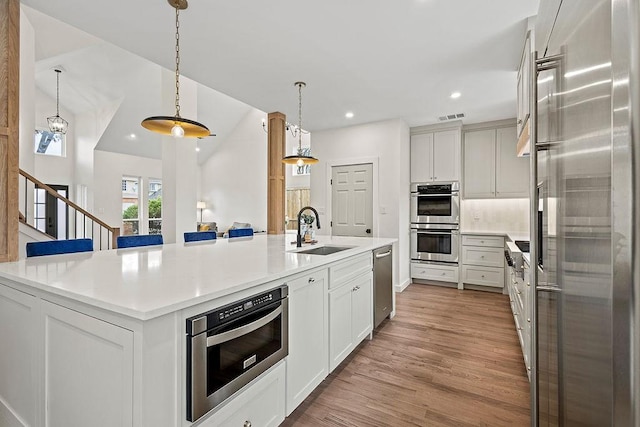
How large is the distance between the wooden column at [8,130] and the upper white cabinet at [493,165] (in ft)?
17.9

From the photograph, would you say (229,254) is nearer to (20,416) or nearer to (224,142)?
(20,416)

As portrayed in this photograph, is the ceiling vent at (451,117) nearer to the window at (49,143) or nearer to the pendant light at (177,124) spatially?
the pendant light at (177,124)

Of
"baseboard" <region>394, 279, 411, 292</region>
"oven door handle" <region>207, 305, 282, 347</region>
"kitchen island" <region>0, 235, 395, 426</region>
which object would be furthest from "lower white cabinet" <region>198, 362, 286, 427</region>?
"baseboard" <region>394, 279, 411, 292</region>

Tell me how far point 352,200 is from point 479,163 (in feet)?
7.15

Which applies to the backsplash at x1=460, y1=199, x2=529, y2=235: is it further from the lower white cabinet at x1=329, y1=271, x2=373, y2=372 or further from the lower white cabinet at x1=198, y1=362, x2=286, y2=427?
the lower white cabinet at x1=198, y1=362, x2=286, y2=427

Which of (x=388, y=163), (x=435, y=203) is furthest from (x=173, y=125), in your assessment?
(x=435, y=203)

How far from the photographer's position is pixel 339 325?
92.5 inches

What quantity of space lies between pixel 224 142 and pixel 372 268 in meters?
8.45

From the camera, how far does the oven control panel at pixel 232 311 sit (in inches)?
46.0

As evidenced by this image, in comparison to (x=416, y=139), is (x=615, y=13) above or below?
below

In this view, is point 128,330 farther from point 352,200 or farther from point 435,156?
point 435,156

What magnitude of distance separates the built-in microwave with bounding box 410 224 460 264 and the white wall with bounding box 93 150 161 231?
7.83m

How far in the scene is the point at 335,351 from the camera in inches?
90.1

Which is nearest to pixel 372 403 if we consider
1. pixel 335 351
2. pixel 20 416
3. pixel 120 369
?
pixel 335 351
